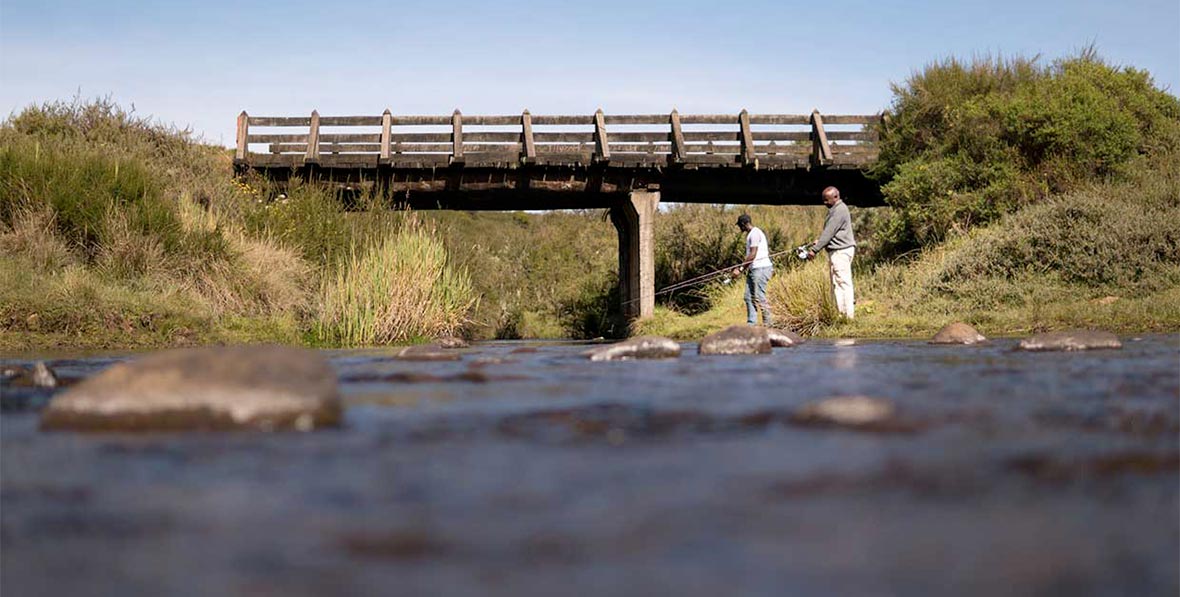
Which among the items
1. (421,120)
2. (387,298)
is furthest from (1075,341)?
(421,120)

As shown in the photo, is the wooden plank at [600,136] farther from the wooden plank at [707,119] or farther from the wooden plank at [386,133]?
the wooden plank at [386,133]

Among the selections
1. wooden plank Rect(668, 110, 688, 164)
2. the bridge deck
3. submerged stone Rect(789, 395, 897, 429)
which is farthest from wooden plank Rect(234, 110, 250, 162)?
submerged stone Rect(789, 395, 897, 429)

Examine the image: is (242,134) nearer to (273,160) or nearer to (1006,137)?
(273,160)

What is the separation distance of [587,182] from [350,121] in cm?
490

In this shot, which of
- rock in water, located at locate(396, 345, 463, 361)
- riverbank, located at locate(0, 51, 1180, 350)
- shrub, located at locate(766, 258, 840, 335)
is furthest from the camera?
shrub, located at locate(766, 258, 840, 335)

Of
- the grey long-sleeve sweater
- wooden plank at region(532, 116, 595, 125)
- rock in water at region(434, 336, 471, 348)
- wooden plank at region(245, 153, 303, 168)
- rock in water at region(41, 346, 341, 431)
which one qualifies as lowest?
rock in water at region(434, 336, 471, 348)

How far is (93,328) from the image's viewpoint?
12758 mm

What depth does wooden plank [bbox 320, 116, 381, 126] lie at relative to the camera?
22.8 m

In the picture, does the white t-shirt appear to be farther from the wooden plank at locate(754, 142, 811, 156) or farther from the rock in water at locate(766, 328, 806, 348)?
the wooden plank at locate(754, 142, 811, 156)

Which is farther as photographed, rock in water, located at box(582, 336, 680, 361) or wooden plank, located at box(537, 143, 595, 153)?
wooden plank, located at box(537, 143, 595, 153)

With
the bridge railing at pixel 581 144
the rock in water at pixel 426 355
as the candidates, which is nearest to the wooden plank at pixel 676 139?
the bridge railing at pixel 581 144

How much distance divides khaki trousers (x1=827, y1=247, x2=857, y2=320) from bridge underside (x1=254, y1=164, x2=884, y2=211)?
8.21 meters

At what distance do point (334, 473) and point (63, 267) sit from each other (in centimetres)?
1235

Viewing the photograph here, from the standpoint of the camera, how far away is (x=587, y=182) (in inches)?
911
